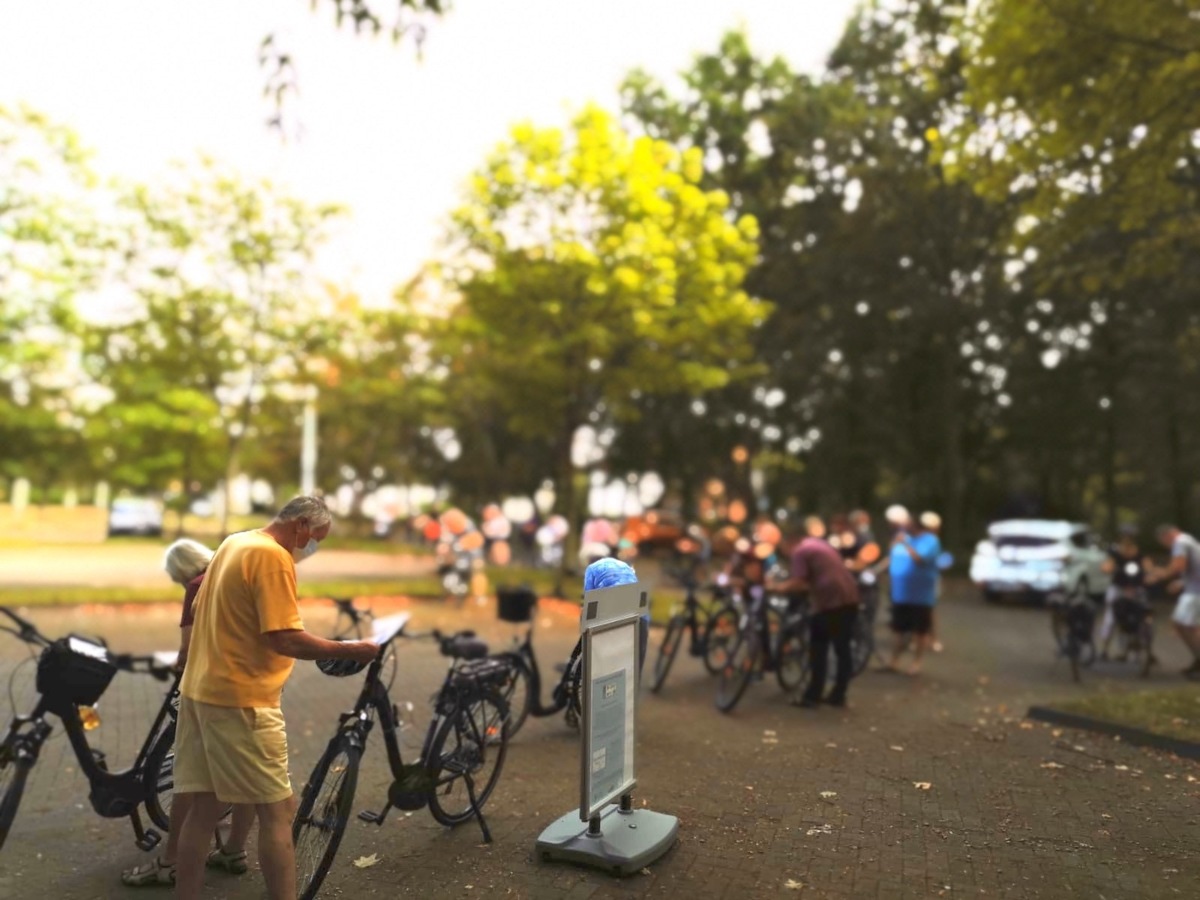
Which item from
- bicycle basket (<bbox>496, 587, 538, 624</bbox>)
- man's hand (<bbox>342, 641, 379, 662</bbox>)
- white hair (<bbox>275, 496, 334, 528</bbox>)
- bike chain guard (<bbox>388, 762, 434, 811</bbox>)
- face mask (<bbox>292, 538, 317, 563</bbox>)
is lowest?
bike chain guard (<bbox>388, 762, 434, 811</bbox>)

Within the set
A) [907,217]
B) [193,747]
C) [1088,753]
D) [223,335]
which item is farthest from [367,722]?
[907,217]

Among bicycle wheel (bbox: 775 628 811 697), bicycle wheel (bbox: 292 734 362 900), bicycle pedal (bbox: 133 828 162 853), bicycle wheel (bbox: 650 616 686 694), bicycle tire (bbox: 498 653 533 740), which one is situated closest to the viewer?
bicycle wheel (bbox: 292 734 362 900)

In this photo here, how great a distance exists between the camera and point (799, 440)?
35062 millimetres

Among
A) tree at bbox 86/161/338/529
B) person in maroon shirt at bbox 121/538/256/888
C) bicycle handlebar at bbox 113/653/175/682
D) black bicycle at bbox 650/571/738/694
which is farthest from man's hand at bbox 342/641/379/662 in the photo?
tree at bbox 86/161/338/529

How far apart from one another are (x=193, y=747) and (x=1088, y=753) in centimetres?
642

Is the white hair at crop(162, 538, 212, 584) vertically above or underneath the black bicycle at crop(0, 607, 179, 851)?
above

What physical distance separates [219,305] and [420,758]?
63.6 feet

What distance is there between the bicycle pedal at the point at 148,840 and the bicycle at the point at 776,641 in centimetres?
554

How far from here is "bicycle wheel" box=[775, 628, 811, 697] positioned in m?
10.4

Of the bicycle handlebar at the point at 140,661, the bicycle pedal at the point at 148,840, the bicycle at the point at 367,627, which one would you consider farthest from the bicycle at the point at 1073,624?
the bicycle pedal at the point at 148,840

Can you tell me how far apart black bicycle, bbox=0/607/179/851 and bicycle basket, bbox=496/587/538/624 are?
3.30 m

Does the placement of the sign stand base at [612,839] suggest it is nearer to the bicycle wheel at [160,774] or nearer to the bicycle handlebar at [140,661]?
the bicycle wheel at [160,774]

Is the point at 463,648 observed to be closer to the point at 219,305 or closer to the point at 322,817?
the point at 322,817

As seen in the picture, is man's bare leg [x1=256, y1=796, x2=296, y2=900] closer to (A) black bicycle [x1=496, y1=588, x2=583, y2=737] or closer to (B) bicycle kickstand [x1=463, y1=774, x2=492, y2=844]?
(B) bicycle kickstand [x1=463, y1=774, x2=492, y2=844]
